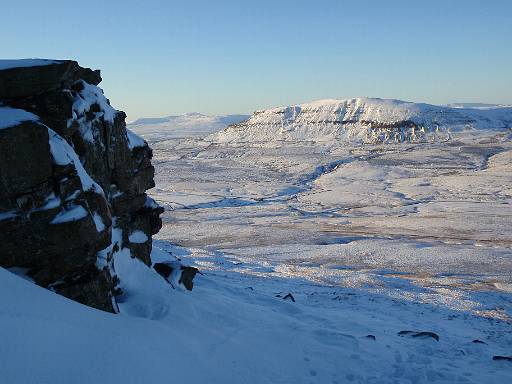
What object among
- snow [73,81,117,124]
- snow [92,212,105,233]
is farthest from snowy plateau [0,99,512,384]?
snow [73,81,117,124]

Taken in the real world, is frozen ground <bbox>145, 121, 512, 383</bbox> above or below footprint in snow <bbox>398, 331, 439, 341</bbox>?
below

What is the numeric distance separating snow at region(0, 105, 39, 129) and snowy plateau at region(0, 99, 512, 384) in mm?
3034

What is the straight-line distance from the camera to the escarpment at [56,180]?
9.29 m

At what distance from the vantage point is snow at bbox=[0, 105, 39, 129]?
9.38m

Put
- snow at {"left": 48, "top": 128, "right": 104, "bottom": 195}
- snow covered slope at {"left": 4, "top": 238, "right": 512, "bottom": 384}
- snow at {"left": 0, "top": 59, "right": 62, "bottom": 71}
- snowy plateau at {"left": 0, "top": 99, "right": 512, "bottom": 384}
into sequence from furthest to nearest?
snow at {"left": 0, "top": 59, "right": 62, "bottom": 71}, snow at {"left": 48, "top": 128, "right": 104, "bottom": 195}, snowy plateau at {"left": 0, "top": 99, "right": 512, "bottom": 384}, snow covered slope at {"left": 4, "top": 238, "right": 512, "bottom": 384}

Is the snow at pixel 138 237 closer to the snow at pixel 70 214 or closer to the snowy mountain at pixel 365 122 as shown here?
the snow at pixel 70 214

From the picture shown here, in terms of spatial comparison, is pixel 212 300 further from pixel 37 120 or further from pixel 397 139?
pixel 397 139

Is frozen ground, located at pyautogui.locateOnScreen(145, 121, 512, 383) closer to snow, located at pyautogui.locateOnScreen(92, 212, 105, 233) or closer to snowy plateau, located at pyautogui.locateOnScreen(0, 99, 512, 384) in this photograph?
snowy plateau, located at pyautogui.locateOnScreen(0, 99, 512, 384)

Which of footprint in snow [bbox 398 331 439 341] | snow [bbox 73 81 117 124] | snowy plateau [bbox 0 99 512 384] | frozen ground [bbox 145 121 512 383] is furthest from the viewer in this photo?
frozen ground [bbox 145 121 512 383]

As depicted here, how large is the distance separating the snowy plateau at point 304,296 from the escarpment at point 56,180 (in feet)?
2.97

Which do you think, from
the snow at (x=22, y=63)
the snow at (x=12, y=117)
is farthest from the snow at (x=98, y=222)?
the snow at (x=22, y=63)

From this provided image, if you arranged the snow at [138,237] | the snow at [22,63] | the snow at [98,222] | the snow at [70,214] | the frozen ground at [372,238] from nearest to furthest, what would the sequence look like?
1. the snow at [70,214]
2. the snow at [22,63]
3. the snow at [98,222]
4. the snow at [138,237]
5. the frozen ground at [372,238]

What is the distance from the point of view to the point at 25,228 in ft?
30.6

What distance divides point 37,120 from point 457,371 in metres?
11.4
